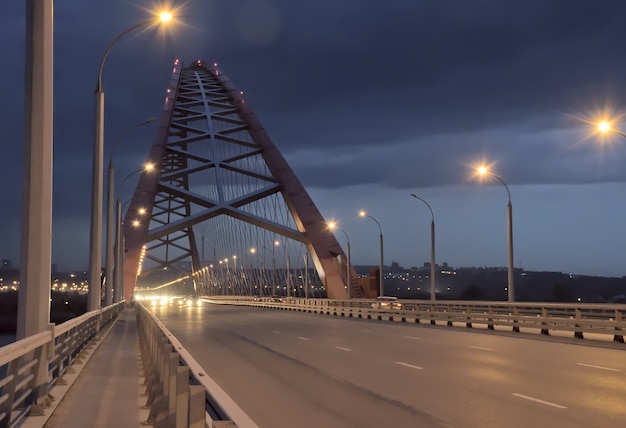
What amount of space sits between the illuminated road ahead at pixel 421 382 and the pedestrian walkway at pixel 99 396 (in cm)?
166

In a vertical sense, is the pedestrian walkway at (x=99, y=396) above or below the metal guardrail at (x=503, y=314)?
below

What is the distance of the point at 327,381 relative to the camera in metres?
16.5

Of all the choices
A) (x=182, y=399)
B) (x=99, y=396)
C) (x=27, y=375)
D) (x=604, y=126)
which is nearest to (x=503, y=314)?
(x=604, y=126)

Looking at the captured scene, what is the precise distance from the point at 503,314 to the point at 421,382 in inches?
881

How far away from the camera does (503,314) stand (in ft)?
123

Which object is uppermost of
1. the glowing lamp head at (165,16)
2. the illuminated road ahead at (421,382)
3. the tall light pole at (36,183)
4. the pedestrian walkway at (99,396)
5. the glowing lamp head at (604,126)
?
the glowing lamp head at (165,16)

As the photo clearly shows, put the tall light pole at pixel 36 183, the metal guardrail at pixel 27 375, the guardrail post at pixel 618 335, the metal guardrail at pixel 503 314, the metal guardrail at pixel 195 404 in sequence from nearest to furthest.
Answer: the metal guardrail at pixel 195 404 → the metal guardrail at pixel 27 375 → the tall light pole at pixel 36 183 → the guardrail post at pixel 618 335 → the metal guardrail at pixel 503 314

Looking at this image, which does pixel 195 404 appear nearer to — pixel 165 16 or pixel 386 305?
pixel 165 16

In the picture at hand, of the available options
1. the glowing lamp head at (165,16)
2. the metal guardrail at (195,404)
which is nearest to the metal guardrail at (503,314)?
the glowing lamp head at (165,16)

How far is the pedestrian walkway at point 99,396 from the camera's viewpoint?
1041 cm

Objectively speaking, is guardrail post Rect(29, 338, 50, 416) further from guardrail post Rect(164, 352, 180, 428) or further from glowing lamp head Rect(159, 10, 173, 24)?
glowing lamp head Rect(159, 10, 173, 24)

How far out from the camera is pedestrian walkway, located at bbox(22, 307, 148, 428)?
1041 centimetres

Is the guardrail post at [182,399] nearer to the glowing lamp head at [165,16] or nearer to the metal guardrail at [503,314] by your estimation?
the glowing lamp head at [165,16]

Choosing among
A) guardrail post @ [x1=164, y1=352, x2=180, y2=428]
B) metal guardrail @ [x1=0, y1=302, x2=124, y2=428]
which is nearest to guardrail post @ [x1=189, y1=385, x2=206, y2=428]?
guardrail post @ [x1=164, y1=352, x2=180, y2=428]
